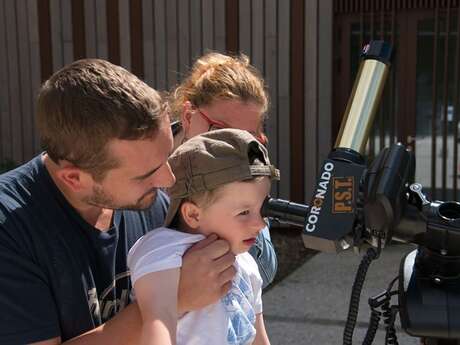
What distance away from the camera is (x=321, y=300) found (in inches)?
196

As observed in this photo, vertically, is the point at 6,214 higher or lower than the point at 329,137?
higher

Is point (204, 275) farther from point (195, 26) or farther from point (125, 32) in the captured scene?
point (125, 32)

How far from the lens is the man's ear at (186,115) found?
6.57ft

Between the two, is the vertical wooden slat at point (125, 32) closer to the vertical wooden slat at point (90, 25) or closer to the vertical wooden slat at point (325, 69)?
the vertical wooden slat at point (90, 25)

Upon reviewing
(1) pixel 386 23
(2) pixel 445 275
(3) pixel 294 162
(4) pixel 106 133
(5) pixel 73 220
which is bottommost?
(3) pixel 294 162

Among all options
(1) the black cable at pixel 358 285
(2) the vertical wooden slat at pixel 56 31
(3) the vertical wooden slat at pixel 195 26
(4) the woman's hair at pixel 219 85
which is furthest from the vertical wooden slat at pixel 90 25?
(1) the black cable at pixel 358 285

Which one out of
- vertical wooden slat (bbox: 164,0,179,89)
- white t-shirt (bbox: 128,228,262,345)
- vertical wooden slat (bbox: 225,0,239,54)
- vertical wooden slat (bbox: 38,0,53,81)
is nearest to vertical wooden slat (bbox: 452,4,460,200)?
vertical wooden slat (bbox: 225,0,239,54)

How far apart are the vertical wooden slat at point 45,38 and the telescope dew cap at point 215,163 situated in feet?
20.1

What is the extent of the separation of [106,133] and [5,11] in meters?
6.55

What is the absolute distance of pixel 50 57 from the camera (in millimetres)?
7270

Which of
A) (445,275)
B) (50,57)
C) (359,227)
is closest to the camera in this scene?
(359,227)

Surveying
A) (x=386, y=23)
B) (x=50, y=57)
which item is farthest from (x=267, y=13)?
(x=50, y=57)

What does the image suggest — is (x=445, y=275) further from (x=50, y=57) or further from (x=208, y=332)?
(x=50, y=57)

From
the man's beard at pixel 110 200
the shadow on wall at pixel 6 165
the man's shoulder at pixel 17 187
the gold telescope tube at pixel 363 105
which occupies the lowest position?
the shadow on wall at pixel 6 165
